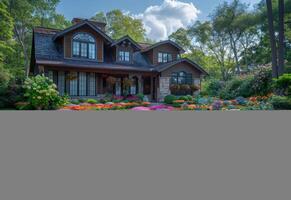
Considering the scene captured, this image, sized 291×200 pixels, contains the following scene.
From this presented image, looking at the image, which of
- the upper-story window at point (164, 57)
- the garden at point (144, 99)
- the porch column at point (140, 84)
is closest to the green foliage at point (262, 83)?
the garden at point (144, 99)

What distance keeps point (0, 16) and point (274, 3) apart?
23.5 metres

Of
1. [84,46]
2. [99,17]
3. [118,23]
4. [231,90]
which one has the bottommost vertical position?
[231,90]

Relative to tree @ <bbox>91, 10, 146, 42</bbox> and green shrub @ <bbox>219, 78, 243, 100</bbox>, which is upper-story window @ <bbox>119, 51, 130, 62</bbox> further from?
tree @ <bbox>91, 10, 146, 42</bbox>

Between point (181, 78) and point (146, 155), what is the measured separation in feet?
55.7

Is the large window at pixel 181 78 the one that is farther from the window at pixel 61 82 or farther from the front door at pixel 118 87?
the window at pixel 61 82

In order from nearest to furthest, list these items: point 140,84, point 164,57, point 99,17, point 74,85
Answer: point 74,85
point 140,84
point 164,57
point 99,17

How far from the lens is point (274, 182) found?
209 cm

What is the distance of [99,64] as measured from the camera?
16391 mm

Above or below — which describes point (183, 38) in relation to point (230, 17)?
below

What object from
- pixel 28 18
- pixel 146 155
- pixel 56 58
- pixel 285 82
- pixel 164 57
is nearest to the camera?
pixel 146 155

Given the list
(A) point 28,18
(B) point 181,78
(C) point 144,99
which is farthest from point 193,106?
(A) point 28,18

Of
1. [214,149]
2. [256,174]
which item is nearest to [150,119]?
[214,149]

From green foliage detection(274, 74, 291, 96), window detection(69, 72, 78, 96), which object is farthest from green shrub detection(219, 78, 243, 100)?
window detection(69, 72, 78, 96)

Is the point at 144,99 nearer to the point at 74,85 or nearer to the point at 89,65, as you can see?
the point at 89,65
